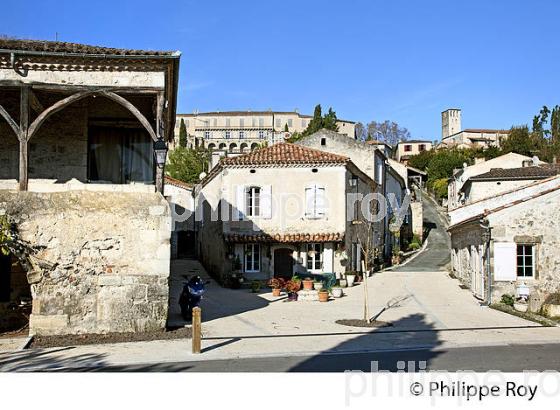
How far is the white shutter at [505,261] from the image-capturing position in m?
21.5

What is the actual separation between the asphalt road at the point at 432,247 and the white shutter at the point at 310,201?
26.0 ft

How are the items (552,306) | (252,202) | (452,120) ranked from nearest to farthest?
(552,306)
(252,202)
(452,120)

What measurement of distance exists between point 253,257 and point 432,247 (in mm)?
21691

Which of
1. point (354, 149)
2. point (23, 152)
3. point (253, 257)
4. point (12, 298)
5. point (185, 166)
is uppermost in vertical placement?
point (185, 166)

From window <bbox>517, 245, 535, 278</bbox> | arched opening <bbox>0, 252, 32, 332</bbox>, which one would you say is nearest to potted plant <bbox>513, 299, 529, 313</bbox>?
window <bbox>517, 245, 535, 278</bbox>

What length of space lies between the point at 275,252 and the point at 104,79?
1540 cm

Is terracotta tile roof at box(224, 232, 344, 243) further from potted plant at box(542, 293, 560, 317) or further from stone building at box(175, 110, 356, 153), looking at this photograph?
stone building at box(175, 110, 356, 153)

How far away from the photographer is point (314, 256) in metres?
29.2

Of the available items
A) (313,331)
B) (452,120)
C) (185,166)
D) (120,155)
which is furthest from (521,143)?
(452,120)

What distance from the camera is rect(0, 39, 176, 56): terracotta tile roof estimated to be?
15023mm

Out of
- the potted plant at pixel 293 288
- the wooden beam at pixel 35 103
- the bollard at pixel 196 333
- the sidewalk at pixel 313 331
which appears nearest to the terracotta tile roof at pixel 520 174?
the sidewalk at pixel 313 331

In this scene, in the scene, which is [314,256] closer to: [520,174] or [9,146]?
[520,174]

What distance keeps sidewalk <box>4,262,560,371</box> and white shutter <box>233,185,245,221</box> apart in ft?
15.5

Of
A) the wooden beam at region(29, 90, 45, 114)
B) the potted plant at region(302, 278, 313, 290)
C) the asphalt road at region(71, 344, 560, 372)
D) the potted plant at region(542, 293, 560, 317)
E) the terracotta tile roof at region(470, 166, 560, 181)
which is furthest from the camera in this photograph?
the terracotta tile roof at region(470, 166, 560, 181)
